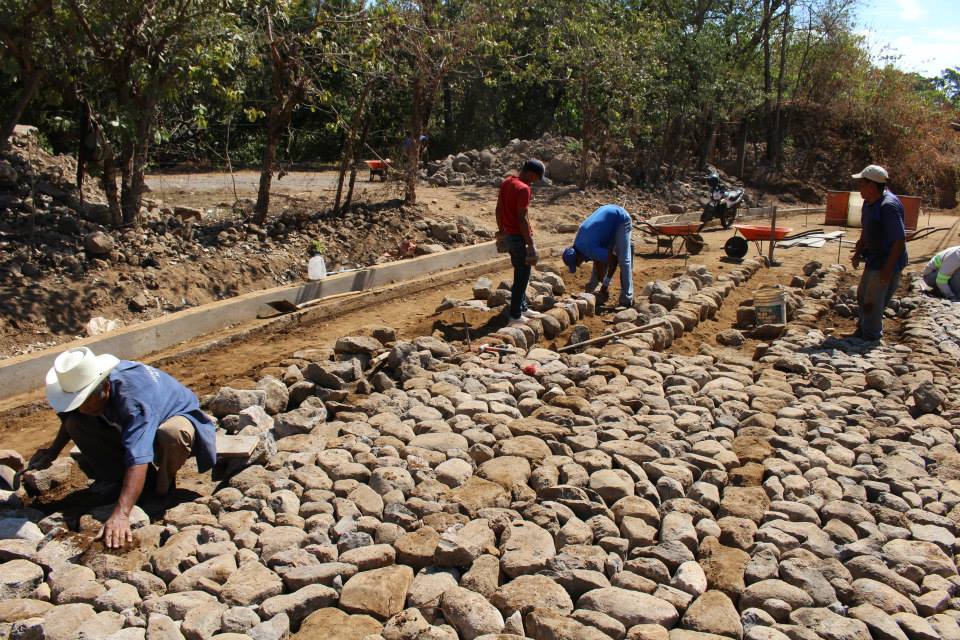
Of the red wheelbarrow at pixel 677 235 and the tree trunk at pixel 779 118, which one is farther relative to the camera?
the tree trunk at pixel 779 118

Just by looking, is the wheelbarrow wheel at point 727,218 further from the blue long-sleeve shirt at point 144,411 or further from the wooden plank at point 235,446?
the blue long-sleeve shirt at point 144,411

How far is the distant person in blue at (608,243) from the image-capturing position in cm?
790

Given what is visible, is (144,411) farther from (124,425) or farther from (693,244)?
(693,244)

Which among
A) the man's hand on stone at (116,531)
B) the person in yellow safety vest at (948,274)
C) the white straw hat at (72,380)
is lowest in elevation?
the man's hand on stone at (116,531)

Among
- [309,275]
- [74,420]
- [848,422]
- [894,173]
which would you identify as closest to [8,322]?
[309,275]

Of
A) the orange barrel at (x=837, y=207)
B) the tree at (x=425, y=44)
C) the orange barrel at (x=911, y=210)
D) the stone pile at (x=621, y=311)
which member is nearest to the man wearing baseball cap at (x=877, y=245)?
the stone pile at (x=621, y=311)

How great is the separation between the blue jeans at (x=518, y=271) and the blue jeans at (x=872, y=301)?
285 centimetres

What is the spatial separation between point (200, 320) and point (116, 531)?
4.07 metres

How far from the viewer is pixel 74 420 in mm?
3805

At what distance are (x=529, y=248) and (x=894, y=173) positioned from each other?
58.9 feet

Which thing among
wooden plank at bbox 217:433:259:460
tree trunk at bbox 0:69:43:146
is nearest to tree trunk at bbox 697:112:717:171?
tree trunk at bbox 0:69:43:146

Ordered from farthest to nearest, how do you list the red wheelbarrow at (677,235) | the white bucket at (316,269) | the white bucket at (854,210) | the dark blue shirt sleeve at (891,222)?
the white bucket at (854,210)
the red wheelbarrow at (677,235)
the white bucket at (316,269)
the dark blue shirt sleeve at (891,222)

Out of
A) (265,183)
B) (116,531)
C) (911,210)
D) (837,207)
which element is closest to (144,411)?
(116,531)

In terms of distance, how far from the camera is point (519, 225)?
696 centimetres
